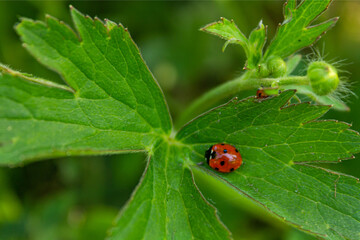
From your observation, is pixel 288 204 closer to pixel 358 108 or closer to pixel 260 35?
pixel 260 35

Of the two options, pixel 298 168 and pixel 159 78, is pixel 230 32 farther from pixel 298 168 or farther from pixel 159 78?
pixel 159 78

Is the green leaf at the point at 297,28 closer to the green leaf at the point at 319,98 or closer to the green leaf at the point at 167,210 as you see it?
the green leaf at the point at 319,98

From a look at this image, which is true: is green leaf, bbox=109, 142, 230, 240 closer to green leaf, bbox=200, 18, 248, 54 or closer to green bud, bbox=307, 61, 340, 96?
green leaf, bbox=200, 18, 248, 54

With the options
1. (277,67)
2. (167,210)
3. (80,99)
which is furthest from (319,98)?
(80,99)

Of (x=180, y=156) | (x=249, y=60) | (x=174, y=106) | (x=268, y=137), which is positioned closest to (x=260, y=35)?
(x=249, y=60)

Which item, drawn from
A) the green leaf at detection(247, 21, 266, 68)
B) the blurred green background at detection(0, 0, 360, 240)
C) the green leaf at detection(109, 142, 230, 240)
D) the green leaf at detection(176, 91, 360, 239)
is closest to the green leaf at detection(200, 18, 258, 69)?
the green leaf at detection(247, 21, 266, 68)
